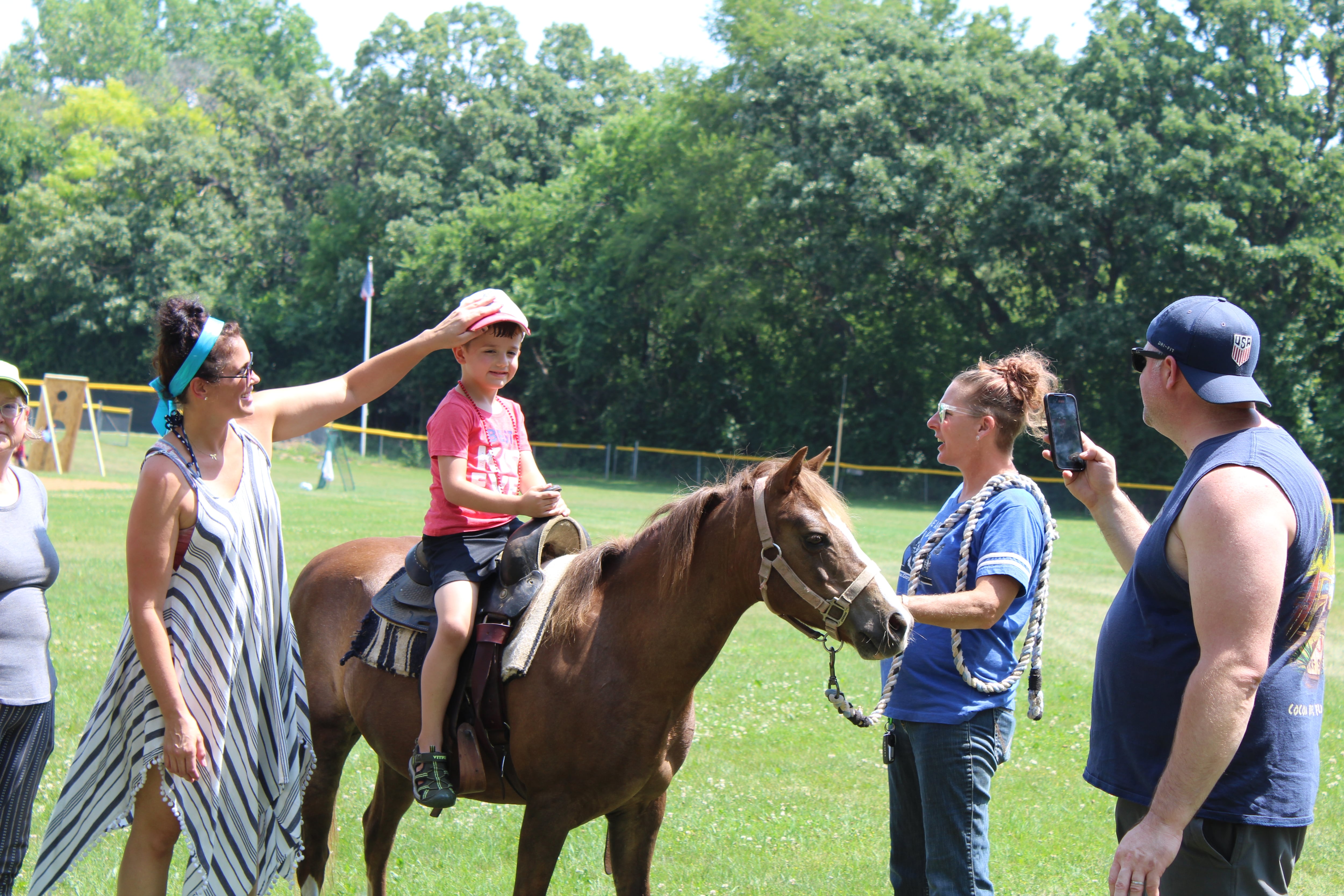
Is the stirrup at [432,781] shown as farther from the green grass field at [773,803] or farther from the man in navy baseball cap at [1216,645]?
the man in navy baseball cap at [1216,645]

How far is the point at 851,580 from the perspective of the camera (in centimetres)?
319

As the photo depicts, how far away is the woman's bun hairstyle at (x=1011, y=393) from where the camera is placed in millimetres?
3457

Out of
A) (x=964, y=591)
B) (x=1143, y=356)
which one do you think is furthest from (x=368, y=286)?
(x=1143, y=356)

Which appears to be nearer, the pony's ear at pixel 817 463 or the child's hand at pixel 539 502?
the pony's ear at pixel 817 463

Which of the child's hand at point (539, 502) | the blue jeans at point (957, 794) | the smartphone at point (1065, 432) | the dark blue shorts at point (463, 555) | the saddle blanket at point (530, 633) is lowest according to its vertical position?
the blue jeans at point (957, 794)

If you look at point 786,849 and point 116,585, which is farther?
point 116,585

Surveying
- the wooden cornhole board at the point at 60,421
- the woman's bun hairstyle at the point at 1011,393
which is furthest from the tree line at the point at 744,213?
the woman's bun hairstyle at the point at 1011,393

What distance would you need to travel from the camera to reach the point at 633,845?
3.92 metres

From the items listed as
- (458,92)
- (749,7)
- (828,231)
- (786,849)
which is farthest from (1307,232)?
(458,92)

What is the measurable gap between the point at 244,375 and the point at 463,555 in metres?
1.10

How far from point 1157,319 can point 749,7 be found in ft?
128

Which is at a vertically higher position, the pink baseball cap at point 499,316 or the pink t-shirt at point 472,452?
the pink baseball cap at point 499,316

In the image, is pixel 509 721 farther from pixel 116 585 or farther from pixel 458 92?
pixel 458 92

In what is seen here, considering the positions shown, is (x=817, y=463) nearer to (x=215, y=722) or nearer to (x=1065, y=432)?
(x=1065, y=432)
